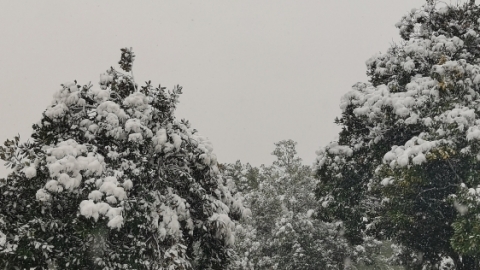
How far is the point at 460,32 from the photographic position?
44.2ft

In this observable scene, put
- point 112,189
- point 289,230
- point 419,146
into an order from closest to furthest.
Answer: point 112,189 < point 419,146 < point 289,230

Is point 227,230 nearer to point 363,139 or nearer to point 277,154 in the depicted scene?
point 363,139

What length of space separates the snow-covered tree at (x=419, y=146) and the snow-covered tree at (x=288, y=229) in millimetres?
6802

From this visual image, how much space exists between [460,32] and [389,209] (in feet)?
18.9

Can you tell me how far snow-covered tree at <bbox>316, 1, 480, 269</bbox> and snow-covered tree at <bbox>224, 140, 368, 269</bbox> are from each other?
680 centimetres

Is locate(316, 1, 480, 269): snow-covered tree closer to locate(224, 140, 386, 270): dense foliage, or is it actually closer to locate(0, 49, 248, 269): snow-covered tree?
locate(0, 49, 248, 269): snow-covered tree

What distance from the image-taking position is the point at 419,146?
1121 centimetres

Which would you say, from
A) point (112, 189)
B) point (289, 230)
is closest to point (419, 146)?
point (112, 189)

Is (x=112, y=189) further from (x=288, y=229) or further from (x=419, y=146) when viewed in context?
(x=288, y=229)

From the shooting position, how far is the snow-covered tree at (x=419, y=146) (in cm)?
1105

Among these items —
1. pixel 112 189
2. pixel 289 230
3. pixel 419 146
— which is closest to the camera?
pixel 112 189

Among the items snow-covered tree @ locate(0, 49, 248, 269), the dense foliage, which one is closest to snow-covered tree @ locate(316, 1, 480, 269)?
snow-covered tree @ locate(0, 49, 248, 269)

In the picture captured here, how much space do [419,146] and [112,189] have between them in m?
7.74

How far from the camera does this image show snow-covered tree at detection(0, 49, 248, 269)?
7.08 metres
